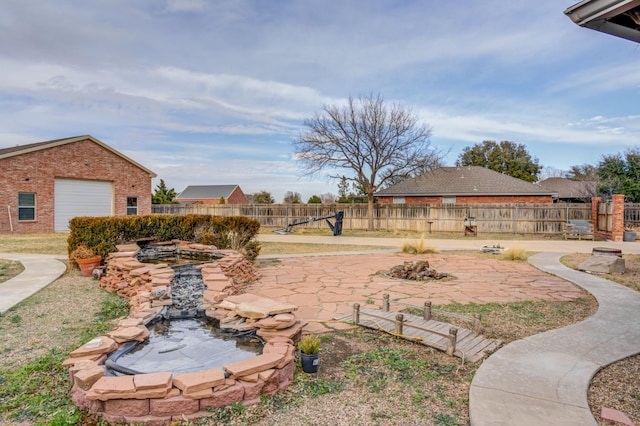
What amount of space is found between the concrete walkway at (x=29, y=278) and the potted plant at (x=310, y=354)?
170 inches

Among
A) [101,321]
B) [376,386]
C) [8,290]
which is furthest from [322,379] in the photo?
[8,290]

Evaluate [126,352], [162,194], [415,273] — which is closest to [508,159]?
[162,194]

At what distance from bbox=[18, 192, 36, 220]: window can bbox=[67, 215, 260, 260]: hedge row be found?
41.9 feet

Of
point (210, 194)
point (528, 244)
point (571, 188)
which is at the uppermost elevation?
point (210, 194)

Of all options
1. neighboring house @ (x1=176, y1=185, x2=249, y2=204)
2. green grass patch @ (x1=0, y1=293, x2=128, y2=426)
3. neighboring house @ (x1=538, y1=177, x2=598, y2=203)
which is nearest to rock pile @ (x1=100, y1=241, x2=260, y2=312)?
green grass patch @ (x1=0, y1=293, x2=128, y2=426)

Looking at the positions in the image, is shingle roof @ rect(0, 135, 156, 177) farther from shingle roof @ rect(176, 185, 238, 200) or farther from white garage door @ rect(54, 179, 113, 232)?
shingle roof @ rect(176, 185, 238, 200)

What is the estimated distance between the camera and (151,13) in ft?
32.6

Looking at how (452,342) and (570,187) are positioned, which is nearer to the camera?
(452,342)

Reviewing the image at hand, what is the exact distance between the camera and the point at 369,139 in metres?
20.5

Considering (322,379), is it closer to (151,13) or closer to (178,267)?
(178,267)

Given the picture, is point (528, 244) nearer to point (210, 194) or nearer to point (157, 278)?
point (157, 278)

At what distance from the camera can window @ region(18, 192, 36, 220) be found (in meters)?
17.3

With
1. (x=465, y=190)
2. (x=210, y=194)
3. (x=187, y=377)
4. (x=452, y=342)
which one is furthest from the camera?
(x=210, y=194)

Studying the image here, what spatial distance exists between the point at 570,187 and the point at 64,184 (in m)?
38.9
